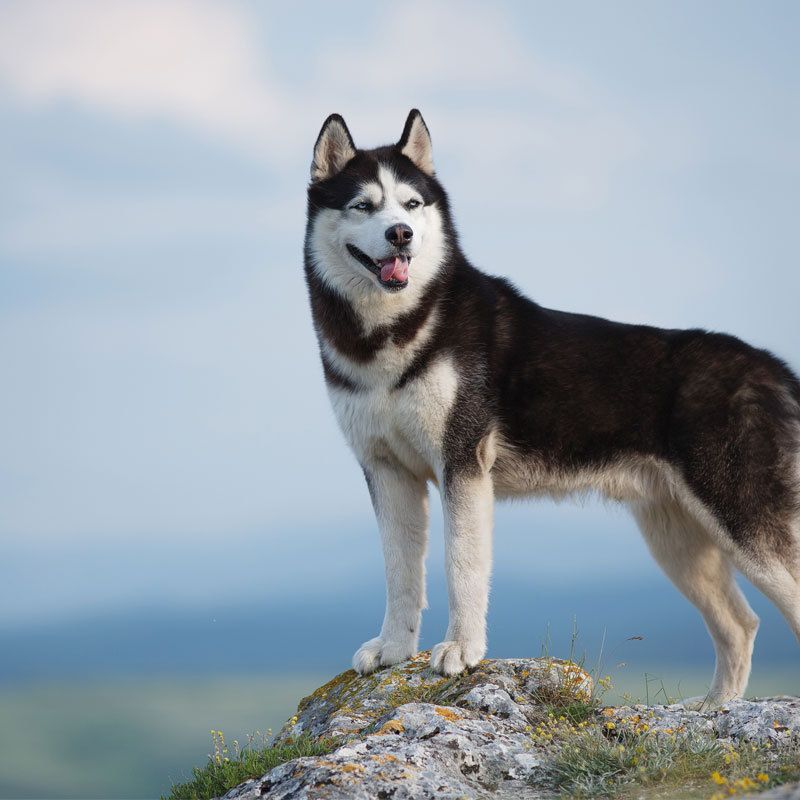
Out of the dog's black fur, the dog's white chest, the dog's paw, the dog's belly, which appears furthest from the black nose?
the dog's paw

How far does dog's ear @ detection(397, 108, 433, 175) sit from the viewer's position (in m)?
7.30

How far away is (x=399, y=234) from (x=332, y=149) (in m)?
1.05

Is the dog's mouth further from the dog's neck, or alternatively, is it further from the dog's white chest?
the dog's white chest

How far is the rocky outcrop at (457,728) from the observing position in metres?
4.96

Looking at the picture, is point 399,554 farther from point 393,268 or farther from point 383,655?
point 393,268

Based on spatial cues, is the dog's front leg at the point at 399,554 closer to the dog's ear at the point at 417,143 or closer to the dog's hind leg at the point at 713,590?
the dog's hind leg at the point at 713,590

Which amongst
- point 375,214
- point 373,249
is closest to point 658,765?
point 373,249

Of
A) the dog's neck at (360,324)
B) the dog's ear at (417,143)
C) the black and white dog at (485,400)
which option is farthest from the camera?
the dog's ear at (417,143)

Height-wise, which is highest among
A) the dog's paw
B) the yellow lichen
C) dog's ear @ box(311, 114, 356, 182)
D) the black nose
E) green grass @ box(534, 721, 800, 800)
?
dog's ear @ box(311, 114, 356, 182)

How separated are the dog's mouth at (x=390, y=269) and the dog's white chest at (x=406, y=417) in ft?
1.90

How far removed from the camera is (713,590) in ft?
25.8

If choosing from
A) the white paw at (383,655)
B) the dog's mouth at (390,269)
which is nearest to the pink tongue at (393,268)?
the dog's mouth at (390,269)

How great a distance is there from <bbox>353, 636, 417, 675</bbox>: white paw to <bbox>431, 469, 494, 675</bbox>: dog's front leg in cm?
56

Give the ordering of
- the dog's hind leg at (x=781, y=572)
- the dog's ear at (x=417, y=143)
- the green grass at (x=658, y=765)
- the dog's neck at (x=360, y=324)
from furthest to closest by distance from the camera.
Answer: the dog's ear at (x=417, y=143)
the dog's hind leg at (x=781, y=572)
the dog's neck at (x=360, y=324)
the green grass at (x=658, y=765)
